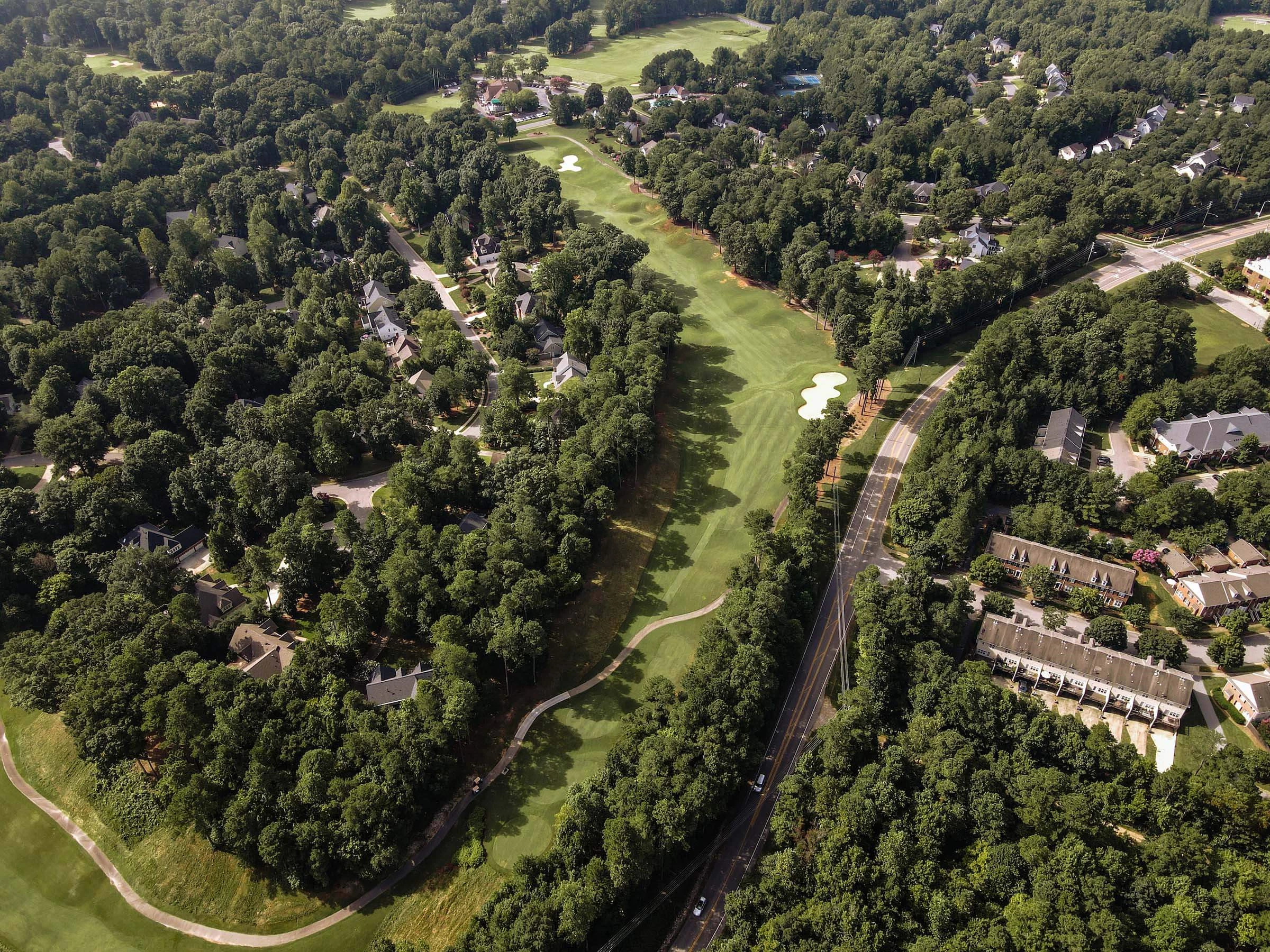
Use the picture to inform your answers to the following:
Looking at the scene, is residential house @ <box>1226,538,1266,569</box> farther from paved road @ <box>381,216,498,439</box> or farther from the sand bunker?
paved road @ <box>381,216,498,439</box>

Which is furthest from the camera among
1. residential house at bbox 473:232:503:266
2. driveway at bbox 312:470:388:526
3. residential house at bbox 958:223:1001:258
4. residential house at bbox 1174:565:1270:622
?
residential house at bbox 473:232:503:266

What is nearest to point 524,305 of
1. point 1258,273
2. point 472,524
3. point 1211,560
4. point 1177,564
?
point 472,524

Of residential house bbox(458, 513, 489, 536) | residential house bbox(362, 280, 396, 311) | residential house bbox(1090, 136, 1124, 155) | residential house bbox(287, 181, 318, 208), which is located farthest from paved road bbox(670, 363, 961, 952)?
residential house bbox(287, 181, 318, 208)

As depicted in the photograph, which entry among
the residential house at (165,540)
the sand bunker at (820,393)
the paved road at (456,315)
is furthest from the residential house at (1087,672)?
the residential house at (165,540)

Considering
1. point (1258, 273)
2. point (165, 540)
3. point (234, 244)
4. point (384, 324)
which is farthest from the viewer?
point (234, 244)

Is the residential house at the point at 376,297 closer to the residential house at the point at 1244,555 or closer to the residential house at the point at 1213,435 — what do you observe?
the residential house at the point at 1213,435

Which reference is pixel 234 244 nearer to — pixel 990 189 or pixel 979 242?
pixel 979 242
